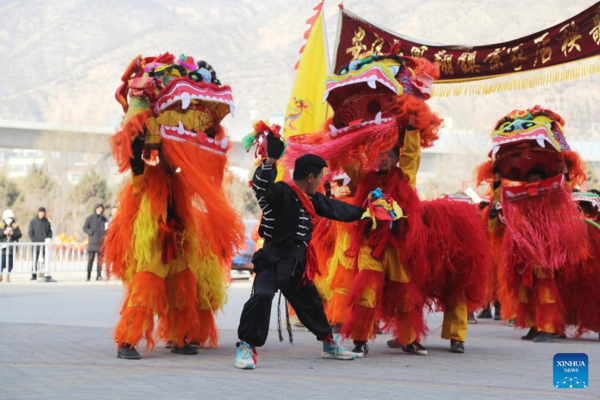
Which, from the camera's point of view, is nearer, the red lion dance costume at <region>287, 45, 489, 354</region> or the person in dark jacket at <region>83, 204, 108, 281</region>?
the red lion dance costume at <region>287, 45, 489, 354</region>

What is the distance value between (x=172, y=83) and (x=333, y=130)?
1430 millimetres

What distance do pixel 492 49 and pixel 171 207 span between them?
492 centimetres

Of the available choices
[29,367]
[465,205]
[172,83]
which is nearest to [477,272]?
[465,205]

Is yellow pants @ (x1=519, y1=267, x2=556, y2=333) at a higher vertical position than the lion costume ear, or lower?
lower

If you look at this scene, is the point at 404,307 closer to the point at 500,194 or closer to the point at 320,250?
the point at 320,250

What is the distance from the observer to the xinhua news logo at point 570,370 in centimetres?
527

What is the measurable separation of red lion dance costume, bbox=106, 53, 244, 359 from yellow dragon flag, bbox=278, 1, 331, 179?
318cm

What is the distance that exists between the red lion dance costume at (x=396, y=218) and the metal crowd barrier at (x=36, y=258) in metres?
13.0

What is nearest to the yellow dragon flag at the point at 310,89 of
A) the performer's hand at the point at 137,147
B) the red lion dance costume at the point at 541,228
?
the red lion dance costume at the point at 541,228

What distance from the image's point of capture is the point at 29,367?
6602 mm

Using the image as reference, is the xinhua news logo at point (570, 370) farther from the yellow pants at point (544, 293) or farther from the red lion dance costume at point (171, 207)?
the yellow pants at point (544, 293)

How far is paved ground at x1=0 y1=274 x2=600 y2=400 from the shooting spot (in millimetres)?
5508

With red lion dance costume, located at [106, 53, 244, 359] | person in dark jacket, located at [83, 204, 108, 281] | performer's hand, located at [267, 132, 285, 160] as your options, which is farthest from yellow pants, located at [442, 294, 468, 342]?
person in dark jacket, located at [83, 204, 108, 281]

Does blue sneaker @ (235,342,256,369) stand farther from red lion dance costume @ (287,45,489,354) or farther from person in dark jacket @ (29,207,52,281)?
person in dark jacket @ (29,207,52,281)
